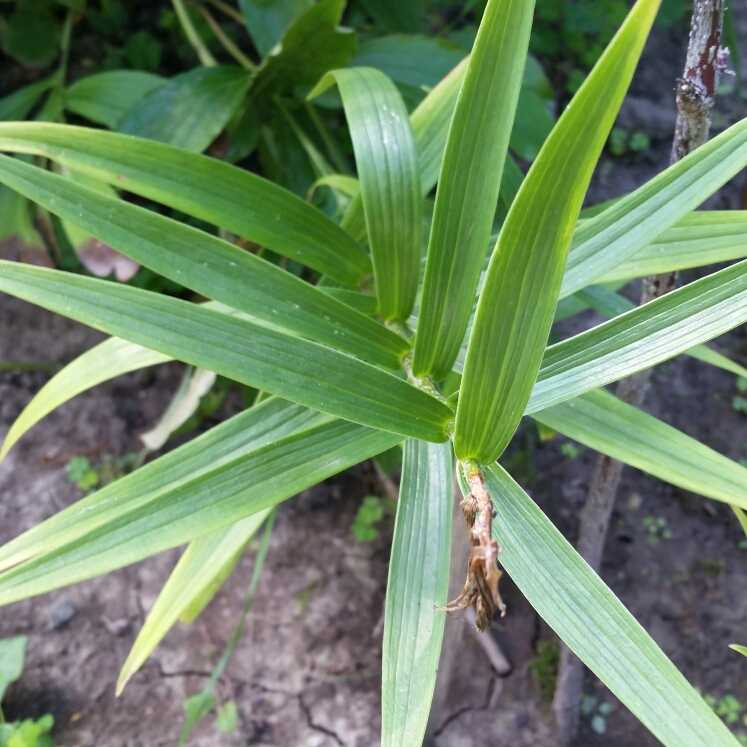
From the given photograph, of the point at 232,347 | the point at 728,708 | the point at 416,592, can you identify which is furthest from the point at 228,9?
the point at 728,708

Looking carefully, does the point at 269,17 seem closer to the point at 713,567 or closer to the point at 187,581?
the point at 187,581

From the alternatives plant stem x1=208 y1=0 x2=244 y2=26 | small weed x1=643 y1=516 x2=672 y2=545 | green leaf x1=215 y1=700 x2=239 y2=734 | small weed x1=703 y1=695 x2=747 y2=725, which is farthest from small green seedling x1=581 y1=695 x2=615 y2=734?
plant stem x1=208 y1=0 x2=244 y2=26

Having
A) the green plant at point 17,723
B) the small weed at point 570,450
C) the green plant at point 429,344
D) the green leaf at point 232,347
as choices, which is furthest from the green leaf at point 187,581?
the small weed at point 570,450

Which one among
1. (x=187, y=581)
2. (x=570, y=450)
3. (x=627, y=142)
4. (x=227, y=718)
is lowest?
(x=227, y=718)

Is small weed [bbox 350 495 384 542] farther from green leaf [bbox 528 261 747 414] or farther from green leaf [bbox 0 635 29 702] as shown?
green leaf [bbox 528 261 747 414]

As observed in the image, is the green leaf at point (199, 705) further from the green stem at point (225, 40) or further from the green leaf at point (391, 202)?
the green stem at point (225, 40)

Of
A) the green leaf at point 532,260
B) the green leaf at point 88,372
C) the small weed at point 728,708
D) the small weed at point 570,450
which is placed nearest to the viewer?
the green leaf at point 532,260

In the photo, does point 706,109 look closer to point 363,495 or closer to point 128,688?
point 363,495
